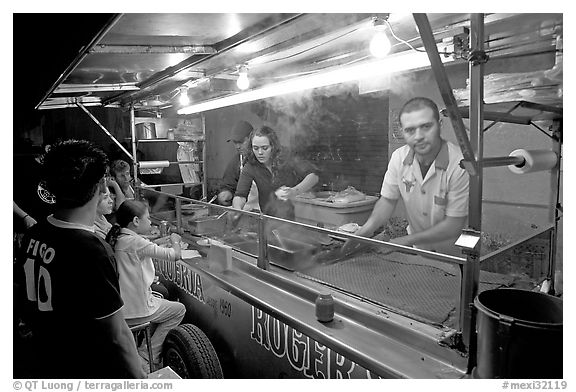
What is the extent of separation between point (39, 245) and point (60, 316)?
310 millimetres

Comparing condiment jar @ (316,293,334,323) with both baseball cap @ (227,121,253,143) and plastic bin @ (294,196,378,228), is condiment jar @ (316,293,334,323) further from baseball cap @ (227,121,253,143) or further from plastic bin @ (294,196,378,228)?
baseball cap @ (227,121,253,143)

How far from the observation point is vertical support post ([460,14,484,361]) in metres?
1.50

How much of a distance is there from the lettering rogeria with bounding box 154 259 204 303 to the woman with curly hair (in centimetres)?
139

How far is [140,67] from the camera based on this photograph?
310 centimetres

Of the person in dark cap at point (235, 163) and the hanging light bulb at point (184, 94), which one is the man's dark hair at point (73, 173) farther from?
→ the person in dark cap at point (235, 163)

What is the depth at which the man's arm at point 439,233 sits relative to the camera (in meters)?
3.14

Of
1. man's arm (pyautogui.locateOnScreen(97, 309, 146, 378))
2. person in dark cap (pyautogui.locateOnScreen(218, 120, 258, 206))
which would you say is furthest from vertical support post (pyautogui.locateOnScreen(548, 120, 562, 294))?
person in dark cap (pyautogui.locateOnScreen(218, 120, 258, 206))

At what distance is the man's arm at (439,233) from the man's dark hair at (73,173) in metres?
2.15

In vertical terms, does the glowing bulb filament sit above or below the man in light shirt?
above

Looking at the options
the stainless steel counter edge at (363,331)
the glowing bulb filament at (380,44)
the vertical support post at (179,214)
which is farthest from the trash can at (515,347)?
the vertical support post at (179,214)

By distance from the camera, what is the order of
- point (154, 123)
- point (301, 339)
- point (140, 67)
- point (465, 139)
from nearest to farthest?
point (465, 139) → point (301, 339) → point (140, 67) → point (154, 123)

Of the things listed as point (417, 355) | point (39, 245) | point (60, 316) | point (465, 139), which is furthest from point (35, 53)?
point (417, 355)

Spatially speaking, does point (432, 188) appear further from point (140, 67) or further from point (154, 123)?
point (154, 123)

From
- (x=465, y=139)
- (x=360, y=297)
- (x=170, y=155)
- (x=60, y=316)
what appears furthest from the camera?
(x=170, y=155)
